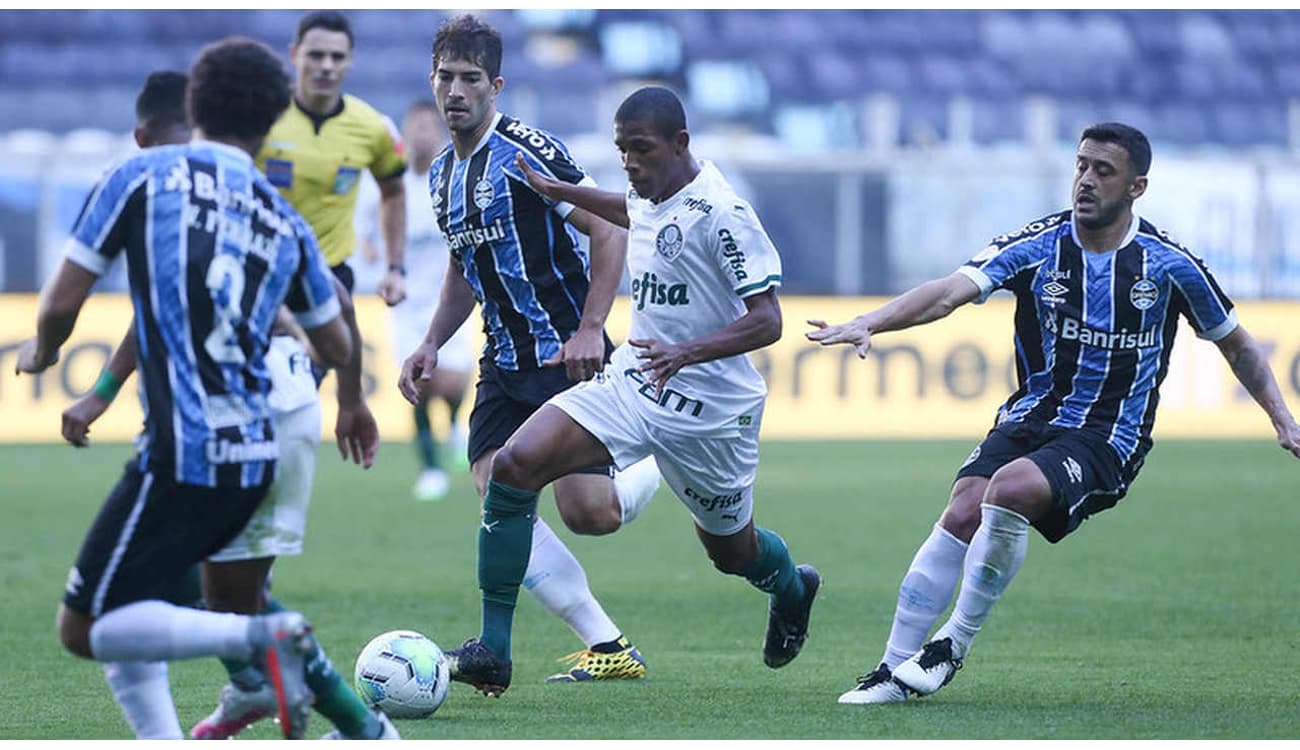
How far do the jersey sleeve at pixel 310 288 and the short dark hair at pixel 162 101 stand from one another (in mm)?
1483

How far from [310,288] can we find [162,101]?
156 centimetres

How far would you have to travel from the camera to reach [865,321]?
623 centimetres

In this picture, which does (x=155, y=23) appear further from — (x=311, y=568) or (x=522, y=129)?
(x=522, y=129)

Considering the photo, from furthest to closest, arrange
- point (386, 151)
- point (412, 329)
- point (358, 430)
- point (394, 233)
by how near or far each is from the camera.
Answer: point (412, 329) < point (394, 233) < point (386, 151) < point (358, 430)

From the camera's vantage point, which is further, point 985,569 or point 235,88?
point 985,569

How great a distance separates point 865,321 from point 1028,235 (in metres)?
0.93

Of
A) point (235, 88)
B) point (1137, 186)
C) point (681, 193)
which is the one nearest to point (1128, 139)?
point (1137, 186)

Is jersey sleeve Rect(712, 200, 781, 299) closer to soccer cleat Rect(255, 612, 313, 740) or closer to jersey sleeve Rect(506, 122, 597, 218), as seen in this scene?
jersey sleeve Rect(506, 122, 597, 218)

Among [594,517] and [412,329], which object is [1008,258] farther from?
[412,329]

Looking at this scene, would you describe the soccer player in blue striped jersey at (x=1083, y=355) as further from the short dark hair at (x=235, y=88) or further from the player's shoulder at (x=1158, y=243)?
the short dark hair at (x=235, y=88)

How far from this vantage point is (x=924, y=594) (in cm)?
675

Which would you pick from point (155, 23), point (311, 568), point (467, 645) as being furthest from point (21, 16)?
point (467, 645)

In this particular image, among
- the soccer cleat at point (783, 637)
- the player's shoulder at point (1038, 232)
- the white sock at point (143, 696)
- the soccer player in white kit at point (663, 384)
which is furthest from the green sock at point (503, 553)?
the white sock at point (143, 696)

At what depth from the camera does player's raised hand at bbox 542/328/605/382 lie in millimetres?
6539
